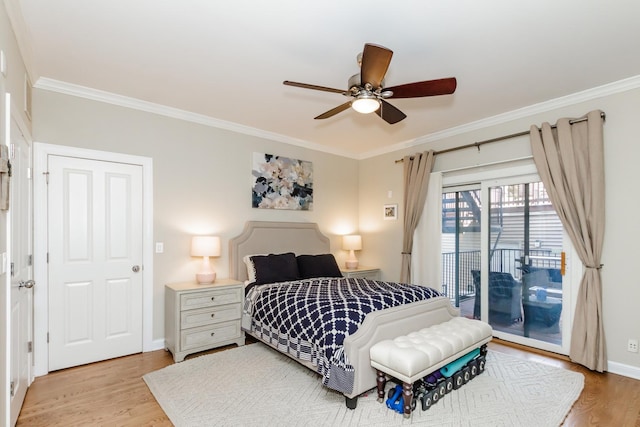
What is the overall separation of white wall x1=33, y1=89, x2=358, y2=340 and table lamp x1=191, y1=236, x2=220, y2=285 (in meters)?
0.24

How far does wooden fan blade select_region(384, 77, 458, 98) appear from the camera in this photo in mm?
2273

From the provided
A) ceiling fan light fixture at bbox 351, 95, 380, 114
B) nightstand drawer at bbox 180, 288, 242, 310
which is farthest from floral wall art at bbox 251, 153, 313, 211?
ceiling fan light fixture at bbox 351, 95, 380, 114

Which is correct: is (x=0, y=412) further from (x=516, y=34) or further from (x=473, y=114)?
(x=473, y=114)

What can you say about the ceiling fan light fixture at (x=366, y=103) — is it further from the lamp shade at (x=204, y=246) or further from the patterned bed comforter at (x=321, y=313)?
the lamp shade at (x=204, y=246)

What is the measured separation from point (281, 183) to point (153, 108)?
6.06 ft

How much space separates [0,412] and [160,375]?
1.29m

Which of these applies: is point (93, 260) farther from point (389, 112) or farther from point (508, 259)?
point (508, 259)

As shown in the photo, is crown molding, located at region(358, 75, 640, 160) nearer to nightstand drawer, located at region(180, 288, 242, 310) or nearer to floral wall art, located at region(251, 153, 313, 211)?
floral wall art, located at region(251, 153, 313, 211)

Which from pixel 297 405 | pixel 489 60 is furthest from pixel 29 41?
pixel 489 60

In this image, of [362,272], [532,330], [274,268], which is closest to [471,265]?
[532,330]

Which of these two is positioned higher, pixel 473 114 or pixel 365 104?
pixel 473 114

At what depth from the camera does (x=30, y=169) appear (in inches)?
117

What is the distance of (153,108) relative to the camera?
371 cm

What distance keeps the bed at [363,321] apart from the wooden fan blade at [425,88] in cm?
173
